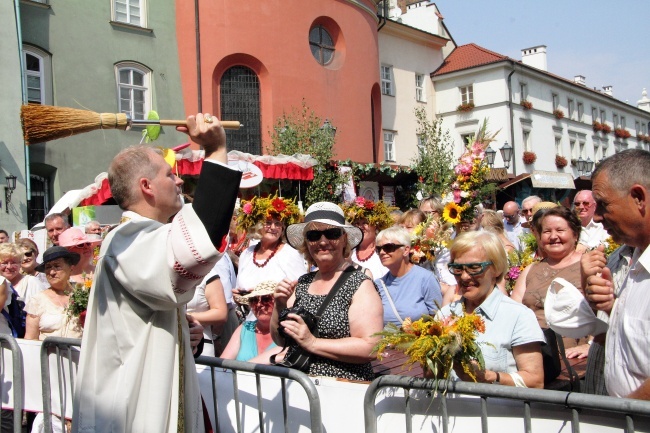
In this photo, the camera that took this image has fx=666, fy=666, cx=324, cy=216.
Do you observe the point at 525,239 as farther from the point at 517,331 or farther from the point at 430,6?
the point at 430,6

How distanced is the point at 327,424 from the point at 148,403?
1198 mm

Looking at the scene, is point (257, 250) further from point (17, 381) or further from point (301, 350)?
point (301, 350)

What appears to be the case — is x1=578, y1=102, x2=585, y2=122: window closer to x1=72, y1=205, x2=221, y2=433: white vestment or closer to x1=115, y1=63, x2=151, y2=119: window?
x1=115, y1=63, x2=151, y2=119: window

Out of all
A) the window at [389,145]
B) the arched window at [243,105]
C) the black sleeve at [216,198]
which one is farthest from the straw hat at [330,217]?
the window at [389,145]

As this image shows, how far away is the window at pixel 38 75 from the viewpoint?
60.3ft

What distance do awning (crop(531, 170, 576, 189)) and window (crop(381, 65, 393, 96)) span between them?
29.0 feet

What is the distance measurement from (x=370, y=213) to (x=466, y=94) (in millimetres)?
32214

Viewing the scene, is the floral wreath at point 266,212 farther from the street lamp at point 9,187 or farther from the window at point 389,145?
the window at point 389,145

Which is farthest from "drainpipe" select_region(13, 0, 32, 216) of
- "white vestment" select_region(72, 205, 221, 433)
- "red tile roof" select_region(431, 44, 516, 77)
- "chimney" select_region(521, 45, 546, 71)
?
"chimney" select_region(521, 45, 546, 71)

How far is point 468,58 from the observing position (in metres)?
→ 38.1

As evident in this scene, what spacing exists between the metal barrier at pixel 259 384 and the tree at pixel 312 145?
1429 centimetres

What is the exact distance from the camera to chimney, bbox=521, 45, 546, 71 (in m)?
45.1

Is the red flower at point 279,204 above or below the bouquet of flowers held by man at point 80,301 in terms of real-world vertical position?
above

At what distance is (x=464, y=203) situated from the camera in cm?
720
